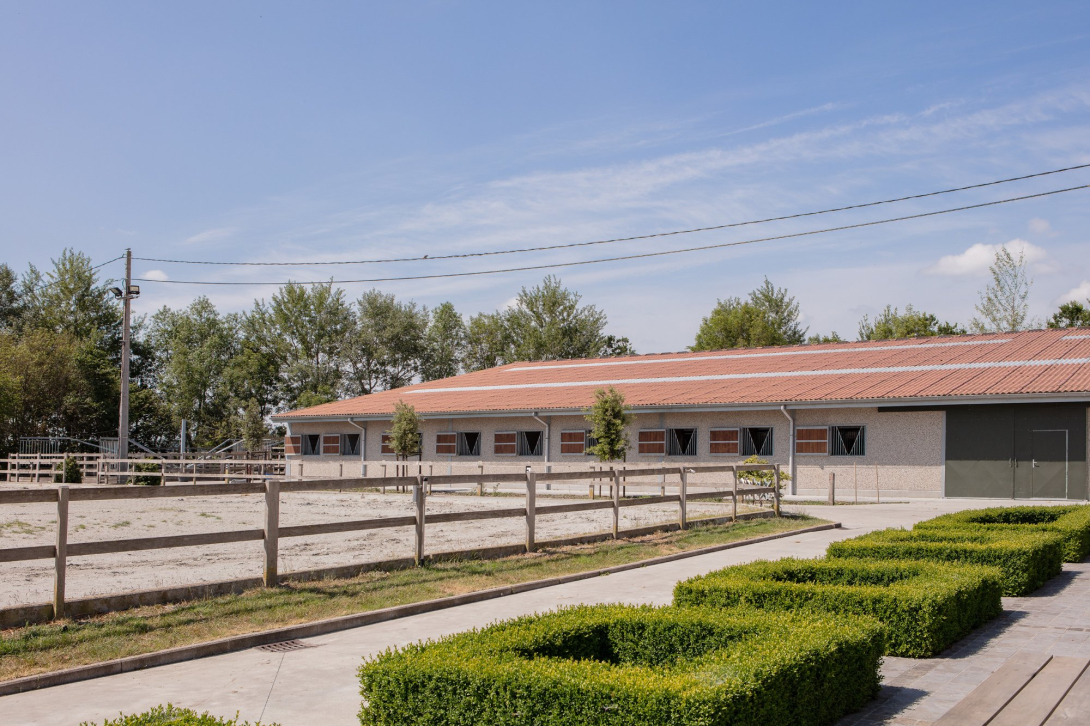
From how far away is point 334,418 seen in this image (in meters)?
38.8

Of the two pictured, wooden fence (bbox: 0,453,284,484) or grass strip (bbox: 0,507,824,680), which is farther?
wooden fence (bbox: 0,453,284,484)

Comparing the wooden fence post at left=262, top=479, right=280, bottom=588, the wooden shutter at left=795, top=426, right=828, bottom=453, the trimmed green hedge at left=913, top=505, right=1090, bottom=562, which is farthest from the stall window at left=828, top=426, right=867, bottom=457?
the wooden fence post at left=262, top=479, right=280, bottom=588

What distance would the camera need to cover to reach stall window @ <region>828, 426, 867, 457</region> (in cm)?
2748

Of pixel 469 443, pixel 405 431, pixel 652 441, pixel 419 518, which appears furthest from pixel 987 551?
pixel 469 443

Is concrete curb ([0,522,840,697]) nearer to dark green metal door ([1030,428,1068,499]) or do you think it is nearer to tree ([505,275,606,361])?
dark green metal door ([1030,428,1068,499])

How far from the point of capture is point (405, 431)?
111 feet

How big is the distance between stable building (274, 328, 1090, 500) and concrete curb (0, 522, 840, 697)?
18.2m

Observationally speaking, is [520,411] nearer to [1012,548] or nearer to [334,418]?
[334,418]

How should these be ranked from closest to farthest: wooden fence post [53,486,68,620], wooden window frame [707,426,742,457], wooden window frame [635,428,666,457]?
wooden fence post [53,486,68,620], wooden window frame [707,426,742,457], wooden window frame [635,428,666,457]

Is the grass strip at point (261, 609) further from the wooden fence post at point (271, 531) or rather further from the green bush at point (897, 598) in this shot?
the green bush at point (897, 598)

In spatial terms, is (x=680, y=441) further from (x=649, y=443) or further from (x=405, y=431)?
(x=405, y=431)

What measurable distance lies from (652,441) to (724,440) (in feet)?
9.08

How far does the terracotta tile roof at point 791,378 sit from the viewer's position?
26.4 metres

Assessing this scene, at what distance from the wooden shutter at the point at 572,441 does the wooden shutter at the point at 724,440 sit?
4869 millimetres
